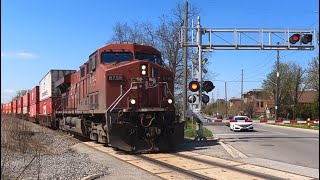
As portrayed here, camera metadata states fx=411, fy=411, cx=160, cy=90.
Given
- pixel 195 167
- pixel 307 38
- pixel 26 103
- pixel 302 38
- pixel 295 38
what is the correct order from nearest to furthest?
pixel 195 167 → pixel 295 38 → pixel 307 38 → pixel 302 38 → pixel 26 103

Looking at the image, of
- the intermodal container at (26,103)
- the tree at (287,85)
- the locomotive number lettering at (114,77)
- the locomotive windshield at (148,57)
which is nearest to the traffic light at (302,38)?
the locomotive windshield at (148,57)

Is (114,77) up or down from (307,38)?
down

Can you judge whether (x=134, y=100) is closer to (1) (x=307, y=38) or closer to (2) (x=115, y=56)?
(2) (x=115, y=56)

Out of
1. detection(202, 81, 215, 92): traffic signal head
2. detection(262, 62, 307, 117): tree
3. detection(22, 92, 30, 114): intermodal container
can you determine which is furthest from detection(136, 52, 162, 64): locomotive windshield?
detection(262, 62, 307, 117): tree

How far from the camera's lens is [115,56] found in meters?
17.0

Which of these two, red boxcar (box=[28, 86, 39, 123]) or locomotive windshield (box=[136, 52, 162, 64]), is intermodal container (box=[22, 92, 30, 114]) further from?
locomotive windshield (box=[136, 52, 162, 64])

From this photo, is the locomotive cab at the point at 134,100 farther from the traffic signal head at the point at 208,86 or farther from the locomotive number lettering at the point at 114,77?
the traffic signal head at the point at 208,86

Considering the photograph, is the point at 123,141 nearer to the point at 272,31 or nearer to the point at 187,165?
the point at 187,165

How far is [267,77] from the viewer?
90.1 meters

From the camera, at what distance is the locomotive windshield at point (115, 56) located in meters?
16.9

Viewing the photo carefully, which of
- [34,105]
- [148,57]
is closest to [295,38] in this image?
[148,57]

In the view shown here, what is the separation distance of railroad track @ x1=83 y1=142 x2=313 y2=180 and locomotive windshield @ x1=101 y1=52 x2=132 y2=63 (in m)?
3.94

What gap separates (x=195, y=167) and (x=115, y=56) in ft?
22.5

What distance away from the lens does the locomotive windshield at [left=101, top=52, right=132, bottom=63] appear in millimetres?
16922
